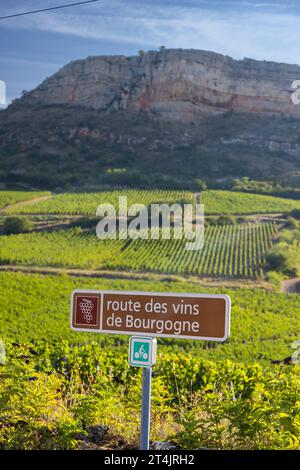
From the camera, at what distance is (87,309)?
2629 mm

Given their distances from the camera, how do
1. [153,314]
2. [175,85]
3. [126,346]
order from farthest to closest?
[175,85] → [126,346] → [153,314]

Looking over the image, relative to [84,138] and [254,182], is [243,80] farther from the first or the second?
[254,182]

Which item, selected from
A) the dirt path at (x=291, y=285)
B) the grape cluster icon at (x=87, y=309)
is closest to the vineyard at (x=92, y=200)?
the dirt path at (x=291, y=285)

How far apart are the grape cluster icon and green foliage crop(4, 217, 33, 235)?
27.4 m

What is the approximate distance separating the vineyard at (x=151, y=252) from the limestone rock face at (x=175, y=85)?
115 feet

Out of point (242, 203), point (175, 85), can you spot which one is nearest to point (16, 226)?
point (242, 203)

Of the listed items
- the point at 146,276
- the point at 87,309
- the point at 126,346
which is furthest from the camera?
the point at 146,276

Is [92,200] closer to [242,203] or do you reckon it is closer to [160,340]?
[242,203]

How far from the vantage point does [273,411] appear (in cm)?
287

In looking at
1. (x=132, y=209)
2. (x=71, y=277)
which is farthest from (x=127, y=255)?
(x=132, y=209)

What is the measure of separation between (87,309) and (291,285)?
69.4 ft

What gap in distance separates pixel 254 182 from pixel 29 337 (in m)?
31.8

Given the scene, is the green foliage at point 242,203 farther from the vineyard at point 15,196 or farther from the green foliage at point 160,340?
the green foliage at point 160,340

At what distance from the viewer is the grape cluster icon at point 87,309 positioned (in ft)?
8.59
